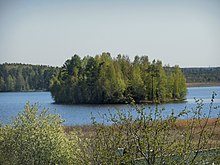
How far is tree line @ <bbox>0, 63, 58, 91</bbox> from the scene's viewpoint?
12181 centimetres

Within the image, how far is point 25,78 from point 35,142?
4800 inches

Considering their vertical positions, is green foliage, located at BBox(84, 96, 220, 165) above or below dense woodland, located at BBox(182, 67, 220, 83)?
below

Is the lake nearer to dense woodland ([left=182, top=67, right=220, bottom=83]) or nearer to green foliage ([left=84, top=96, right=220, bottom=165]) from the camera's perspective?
green foliage ([left=84, top=96, right=220, bottom=165])

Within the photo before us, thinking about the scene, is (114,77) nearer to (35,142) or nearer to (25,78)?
(35,142)

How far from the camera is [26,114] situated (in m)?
8.84

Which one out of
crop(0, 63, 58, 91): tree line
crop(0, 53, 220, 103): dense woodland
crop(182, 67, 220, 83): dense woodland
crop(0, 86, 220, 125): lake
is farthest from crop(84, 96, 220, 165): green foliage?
crop(182, 67, 220, 83): dense woodland

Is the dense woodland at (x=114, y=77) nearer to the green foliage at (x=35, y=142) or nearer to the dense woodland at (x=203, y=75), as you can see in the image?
the green foliage at (x=35, y=142)

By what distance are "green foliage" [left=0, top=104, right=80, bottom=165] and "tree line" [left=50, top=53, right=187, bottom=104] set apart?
4793 centimetres

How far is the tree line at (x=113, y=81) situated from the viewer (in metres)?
58.6

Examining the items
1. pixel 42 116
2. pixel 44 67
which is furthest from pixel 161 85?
pixel 44 67

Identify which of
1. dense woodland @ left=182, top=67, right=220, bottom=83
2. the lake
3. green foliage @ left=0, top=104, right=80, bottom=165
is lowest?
the lake

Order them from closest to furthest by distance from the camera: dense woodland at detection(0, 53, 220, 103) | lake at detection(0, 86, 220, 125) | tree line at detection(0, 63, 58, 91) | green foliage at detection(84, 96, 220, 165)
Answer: green foliage at detection(84, 96, 220, 165) < lake at detection(0, 86, 220, 125) < dense woodland at detection(0, 53, 220, 103) < tree line at detection(0, 63, 58, 91)

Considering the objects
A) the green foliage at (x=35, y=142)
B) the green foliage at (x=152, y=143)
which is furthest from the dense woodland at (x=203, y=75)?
the green foliage at (x=152, y=143)

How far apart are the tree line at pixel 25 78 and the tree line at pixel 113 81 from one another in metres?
56.3
